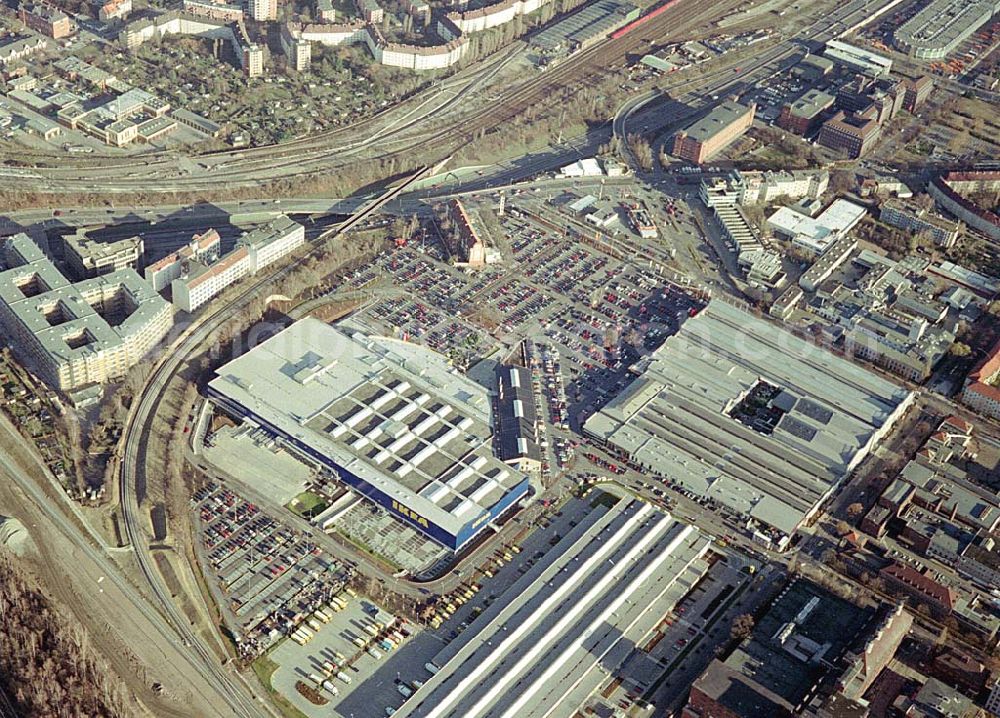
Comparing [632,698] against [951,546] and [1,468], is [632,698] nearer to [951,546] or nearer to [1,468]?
[951,546]

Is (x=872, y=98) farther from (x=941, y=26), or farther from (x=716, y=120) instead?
(x=941, y=26)

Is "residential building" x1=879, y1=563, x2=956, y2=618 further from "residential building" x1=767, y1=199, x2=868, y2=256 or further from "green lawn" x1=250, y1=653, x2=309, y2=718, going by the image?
"residential building" x1=767, y1=199, x2=868, y2=256

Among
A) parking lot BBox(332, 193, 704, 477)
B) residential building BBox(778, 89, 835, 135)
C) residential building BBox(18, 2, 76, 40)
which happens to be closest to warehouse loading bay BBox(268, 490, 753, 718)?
parking lot BBox(332, 193, 704, 477)

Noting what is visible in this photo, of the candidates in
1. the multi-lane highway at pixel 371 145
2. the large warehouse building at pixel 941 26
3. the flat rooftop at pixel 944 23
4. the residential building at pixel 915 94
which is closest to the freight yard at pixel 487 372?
the multi-lane highway at pixel 371 145

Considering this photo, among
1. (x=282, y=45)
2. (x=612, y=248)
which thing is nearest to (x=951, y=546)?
(x=612, y=248)

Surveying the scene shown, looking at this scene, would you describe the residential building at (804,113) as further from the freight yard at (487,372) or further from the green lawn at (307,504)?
the green lawn at (307,504)
